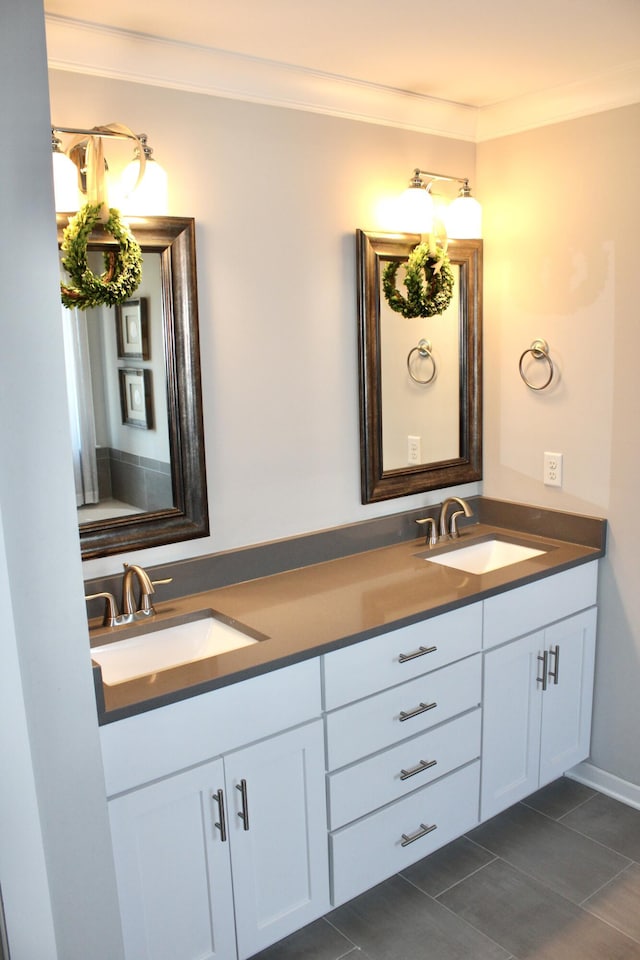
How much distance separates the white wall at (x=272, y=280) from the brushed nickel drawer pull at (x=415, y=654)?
23.1 inches

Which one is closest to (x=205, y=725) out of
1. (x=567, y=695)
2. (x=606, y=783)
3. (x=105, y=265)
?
(x=105, y=265)

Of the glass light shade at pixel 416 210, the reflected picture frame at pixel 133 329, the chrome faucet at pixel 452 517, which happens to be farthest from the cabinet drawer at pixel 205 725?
the glass light shade at pixel 416 210

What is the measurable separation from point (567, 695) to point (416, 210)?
1.63 m

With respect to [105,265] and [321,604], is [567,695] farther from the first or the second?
[105,265]

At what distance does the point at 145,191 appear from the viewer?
2.05m

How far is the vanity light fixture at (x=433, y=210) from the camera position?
2.57m

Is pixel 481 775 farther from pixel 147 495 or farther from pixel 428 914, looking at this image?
pixel 147 495

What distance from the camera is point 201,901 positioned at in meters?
1.81

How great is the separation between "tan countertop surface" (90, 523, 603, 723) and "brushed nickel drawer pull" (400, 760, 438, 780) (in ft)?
1.39

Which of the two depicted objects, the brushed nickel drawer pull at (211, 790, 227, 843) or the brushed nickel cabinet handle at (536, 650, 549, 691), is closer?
the brushed nickel drawer pull at (211, 790, 227, 843)

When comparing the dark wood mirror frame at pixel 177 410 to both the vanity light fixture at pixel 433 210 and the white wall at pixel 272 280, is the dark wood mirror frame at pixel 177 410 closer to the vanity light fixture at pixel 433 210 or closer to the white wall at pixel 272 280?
the white wall at pixel 272 280

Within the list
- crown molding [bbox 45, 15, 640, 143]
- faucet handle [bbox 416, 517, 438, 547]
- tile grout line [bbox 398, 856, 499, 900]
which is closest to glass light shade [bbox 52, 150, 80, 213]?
crown molding [bbox 45, 15, 640, 143]

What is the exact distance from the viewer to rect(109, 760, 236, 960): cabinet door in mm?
1692

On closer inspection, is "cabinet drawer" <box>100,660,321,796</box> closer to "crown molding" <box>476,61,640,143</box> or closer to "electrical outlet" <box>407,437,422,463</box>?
"electrical outlet" <box>407,437,422,463</box>
